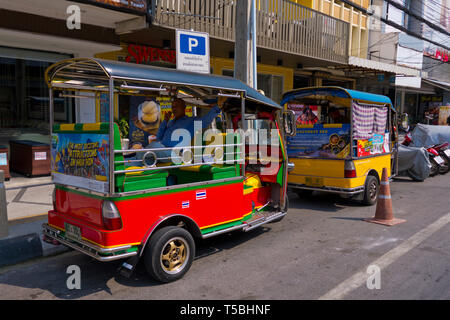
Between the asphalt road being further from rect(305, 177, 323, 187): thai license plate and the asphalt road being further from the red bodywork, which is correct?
rect(305, 177, 323, 187): thai license plate

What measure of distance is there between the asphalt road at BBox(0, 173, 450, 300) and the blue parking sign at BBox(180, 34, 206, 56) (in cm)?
309

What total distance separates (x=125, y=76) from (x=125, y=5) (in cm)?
548

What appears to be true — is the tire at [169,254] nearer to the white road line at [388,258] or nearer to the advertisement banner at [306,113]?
the white road line at [388,258]

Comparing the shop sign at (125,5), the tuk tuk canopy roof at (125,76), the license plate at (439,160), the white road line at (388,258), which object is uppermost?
the shop sign at (125,5)

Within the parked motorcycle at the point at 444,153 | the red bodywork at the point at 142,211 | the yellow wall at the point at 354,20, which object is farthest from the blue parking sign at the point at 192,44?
the yellow wall at the point at 354,20

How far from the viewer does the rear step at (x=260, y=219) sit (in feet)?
17.7

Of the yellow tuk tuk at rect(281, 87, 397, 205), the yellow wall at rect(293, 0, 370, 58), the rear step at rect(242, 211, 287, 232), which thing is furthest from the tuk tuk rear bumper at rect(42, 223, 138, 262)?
the yellow wall at rect(293, 0, 370, 58)

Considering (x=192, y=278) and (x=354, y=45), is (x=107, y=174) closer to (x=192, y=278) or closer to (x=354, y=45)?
(x=192, y=278)

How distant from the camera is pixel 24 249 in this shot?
5.12m

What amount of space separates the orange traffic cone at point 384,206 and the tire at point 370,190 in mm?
1101

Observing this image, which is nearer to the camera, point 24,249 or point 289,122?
point 24,249

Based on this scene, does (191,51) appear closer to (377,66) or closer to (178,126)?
(178,126)

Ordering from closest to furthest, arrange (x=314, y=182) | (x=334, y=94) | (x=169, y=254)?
(x=169, y=254), (x=334, y=94), (x=314, y=182)

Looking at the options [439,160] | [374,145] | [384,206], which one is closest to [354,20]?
[439,160]
